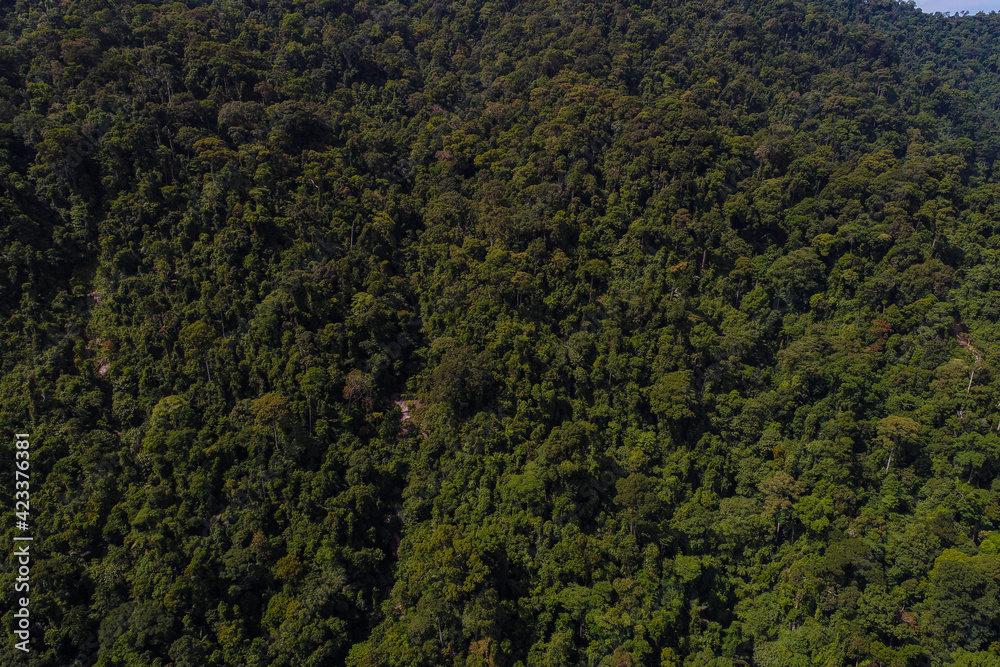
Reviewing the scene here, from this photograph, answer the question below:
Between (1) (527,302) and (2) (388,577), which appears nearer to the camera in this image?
(2) (388,577)

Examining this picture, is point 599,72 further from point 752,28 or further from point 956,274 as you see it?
point 956,274

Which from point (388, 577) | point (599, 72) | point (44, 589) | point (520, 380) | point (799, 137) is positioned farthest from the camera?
point (599, 72)

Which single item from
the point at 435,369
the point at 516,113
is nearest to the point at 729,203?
the point at 516,113
